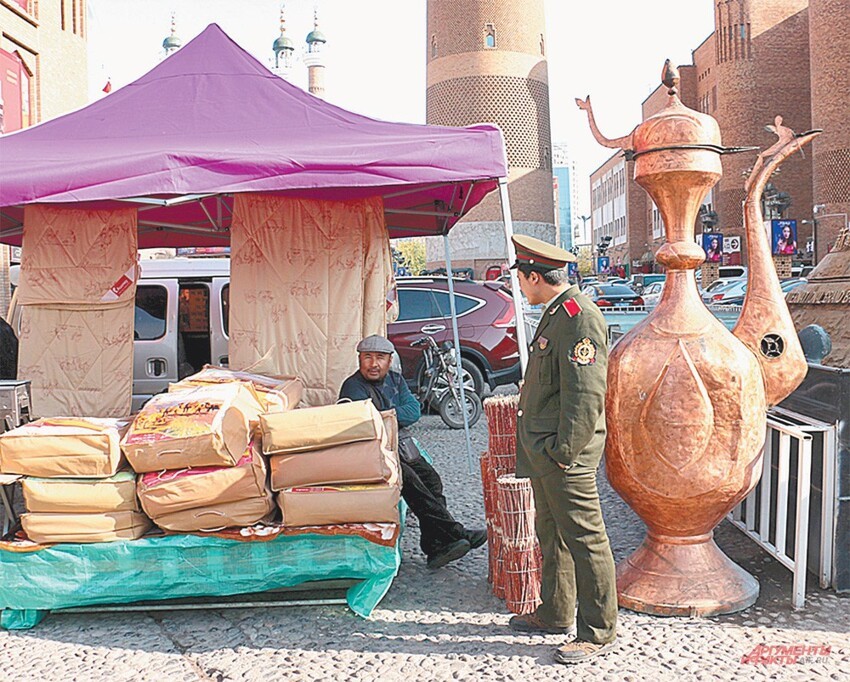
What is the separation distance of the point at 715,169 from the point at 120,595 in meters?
3.59

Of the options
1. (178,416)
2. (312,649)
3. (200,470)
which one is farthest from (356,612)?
(178,416)

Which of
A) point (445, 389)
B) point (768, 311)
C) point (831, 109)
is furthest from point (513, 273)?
point (831, 109)

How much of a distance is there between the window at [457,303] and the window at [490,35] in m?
39.3

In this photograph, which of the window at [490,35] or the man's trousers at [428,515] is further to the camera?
the window at [490,35]

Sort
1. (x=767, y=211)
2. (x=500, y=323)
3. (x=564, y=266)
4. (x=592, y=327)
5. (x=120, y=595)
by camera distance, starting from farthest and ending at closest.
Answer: (x=767, y=211) → (x=500, y=323) → (x=120, y=595) → (x=564, y=266) → (x=592, y=327)

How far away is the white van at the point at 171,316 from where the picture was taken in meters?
8.34

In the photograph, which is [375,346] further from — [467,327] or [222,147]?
[467,327]

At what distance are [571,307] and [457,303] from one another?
6371 mm

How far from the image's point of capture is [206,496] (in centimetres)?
388

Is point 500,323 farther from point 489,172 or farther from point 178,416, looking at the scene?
point 178,416

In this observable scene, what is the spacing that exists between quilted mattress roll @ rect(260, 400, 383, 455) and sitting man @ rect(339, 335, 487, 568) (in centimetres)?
70

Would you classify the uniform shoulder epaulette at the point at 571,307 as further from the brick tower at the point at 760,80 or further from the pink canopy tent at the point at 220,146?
the brick tower at the point at 760,80

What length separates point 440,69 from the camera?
47.2 meters

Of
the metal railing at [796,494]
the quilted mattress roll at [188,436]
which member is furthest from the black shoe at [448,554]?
the metal railing at [796,494]
